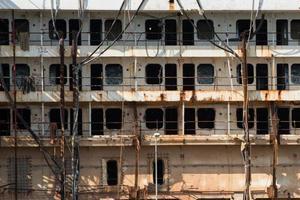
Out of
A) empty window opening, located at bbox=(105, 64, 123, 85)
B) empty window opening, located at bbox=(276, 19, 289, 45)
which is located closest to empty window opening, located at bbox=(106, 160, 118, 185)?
empty window opening, located at bbox=(105, 64, 123, 85)

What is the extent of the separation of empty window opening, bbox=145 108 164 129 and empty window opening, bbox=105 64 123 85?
1.58 metres

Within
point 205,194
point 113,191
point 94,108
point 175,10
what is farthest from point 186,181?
point 175,10

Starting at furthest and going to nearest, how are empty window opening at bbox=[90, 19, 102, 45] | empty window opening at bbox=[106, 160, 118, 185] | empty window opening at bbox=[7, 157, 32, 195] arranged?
empty window opening at bbox=[90, 19, 102, 45]
empty window opening at bbox=[106, 160, 118, 185]
empty window opening at bbox=[7, 157, 32, 195]

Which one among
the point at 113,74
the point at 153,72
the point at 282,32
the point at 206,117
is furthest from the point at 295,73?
the point at 113,74

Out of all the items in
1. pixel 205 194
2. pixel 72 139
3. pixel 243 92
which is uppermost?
pixel 243 92

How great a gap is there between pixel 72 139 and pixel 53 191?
8.53ft

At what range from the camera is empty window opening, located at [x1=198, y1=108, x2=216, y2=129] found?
25.8m

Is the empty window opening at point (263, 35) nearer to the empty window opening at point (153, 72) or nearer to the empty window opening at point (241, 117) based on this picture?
the empty window opening at point (241, 117)

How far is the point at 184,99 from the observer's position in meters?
25.0

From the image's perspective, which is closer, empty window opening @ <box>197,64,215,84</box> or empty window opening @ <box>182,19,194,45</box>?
empty window opening @ <box>197,64,215,84</box>

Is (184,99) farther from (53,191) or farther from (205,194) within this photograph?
(53,191)

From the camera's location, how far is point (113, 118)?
25766mm

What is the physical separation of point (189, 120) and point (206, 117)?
0.64m

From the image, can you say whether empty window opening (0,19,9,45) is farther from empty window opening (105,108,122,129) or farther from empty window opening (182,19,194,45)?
empty window opening (182,19,194,45)
